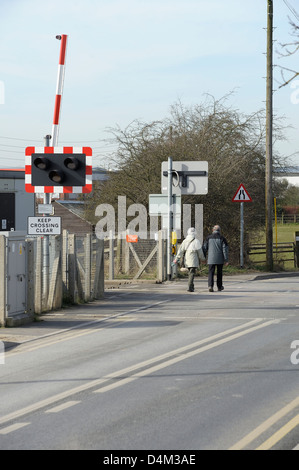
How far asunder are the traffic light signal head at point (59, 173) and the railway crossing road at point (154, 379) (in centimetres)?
262

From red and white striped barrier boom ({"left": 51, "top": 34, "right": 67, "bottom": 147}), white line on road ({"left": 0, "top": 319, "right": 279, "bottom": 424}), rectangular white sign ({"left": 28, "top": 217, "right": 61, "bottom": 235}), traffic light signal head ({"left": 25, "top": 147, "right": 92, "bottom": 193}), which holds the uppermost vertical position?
red and white striped barrier boom ({"left": 51, "top": 34, "right": 67, "bottom": 147})

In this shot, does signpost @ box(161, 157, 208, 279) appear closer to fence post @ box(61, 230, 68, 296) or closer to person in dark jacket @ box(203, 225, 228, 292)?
person in dark jacket @ box(203, 225, 228, 292)

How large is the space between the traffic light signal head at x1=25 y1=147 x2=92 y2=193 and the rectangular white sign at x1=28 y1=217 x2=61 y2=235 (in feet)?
2.68

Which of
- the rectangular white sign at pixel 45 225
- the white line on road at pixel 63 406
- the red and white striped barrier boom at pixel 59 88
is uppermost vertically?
the red and white striped barrier boom at pixel 59 88

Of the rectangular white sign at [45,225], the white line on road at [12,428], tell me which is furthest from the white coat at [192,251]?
the white line on road at [12,428]

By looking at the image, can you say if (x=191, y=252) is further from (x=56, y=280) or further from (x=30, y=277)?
(x=30, y=277)

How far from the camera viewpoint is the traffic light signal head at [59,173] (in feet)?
56.2

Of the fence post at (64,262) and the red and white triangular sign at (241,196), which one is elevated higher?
the red and white triangular sign at (241,196)

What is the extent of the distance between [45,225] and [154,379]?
24.2ft

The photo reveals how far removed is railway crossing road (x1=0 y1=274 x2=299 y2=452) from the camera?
23.8 feet

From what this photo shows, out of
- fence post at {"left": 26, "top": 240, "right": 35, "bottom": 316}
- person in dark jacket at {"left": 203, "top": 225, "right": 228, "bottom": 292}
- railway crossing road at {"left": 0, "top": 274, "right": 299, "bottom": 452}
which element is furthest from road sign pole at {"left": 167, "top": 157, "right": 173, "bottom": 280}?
fence post at {"left": 26, "top": 240, "right": 35, "bottom": 316}

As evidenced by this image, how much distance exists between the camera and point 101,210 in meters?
29.4

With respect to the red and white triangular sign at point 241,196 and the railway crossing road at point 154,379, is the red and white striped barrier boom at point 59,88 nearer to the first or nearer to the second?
the railway crossing road at point 154,379
